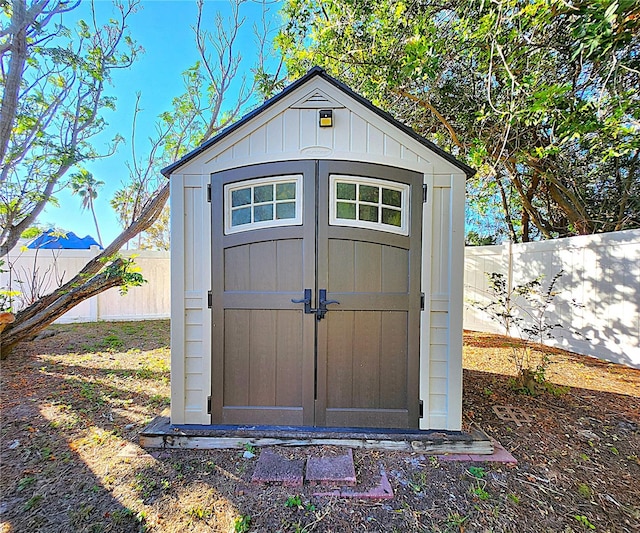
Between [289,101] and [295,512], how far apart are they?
3.15 meters

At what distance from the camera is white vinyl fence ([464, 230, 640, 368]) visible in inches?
168

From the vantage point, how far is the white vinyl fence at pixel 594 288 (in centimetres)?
428

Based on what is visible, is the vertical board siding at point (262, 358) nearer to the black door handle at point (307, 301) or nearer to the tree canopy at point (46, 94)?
the black door handle at point (307, 301)

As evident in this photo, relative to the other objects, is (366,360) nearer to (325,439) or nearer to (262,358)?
(325,439)

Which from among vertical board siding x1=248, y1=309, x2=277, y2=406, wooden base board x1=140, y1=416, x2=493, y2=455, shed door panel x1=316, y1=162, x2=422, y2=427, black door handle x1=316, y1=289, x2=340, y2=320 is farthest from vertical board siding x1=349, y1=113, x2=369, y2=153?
wooden base board x1=140, y1=416, x2=493, y2=455

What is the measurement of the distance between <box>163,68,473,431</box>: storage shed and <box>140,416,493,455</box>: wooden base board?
0.09 metres

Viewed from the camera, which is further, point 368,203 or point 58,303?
point 58,303

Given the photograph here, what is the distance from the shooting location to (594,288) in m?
4.71

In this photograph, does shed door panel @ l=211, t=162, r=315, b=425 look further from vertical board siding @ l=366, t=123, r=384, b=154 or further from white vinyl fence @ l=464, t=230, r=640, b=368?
white vinyl fence @ l=464, t=230, r=640, b=368

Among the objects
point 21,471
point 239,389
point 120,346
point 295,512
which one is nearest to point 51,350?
point 120,346

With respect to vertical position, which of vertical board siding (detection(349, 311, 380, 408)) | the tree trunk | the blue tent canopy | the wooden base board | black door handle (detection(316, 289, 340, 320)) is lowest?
the wooden base board

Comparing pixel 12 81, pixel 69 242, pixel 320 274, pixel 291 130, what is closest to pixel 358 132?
pixel 291 130

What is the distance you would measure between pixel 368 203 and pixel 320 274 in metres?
0.78

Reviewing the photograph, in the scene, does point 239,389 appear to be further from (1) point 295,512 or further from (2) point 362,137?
(2) point 362,137
